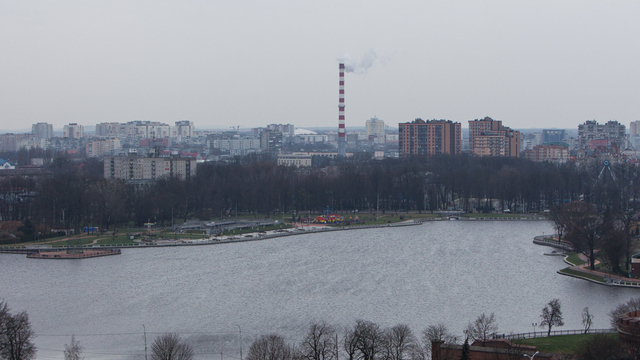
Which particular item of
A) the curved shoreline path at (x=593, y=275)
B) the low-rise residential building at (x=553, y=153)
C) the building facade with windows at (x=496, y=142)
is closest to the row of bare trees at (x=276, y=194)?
the curved shoreline path at (x=593, y=275)

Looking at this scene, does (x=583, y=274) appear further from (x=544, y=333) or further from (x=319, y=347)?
(x=319, y=347)

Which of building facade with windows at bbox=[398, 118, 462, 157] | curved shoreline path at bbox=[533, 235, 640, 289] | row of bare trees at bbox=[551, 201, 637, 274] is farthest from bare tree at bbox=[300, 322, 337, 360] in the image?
building facade with windows at bbox=[398, 118, 462, 157]

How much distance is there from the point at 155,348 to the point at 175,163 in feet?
87.4

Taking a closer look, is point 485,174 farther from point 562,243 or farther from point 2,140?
point 2,140

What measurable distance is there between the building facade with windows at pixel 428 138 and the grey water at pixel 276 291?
95.9 ft

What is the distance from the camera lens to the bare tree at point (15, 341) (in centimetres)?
953

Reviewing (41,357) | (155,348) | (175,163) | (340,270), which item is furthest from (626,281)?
(175,163)

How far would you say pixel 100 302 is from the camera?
13.7m

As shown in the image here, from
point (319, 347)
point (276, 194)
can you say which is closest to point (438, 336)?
point (319, 347)

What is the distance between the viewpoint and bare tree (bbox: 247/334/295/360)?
29.9 feet

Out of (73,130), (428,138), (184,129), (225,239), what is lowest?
(225,239)

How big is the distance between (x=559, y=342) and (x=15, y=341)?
683 centimetres

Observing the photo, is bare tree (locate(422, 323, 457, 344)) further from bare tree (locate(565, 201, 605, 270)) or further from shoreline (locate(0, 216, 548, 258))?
shoreline (locate(0, 216, 548, 258))

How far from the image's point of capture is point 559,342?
10023 millimetres
